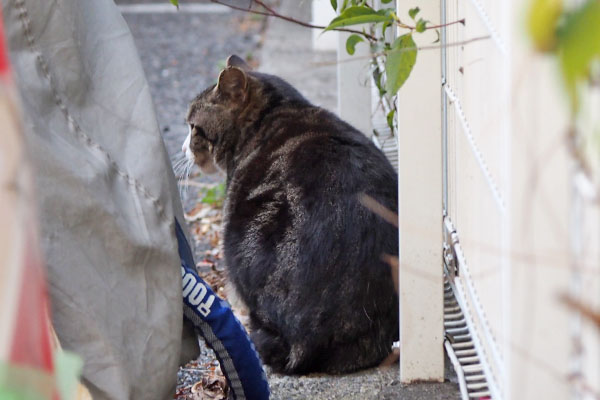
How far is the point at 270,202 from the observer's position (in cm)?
294

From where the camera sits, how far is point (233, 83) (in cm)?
355

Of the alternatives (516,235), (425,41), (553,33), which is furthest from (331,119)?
(553,33)

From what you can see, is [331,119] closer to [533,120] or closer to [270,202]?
[270,202]

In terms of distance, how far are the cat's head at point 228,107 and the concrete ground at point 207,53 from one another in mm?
767

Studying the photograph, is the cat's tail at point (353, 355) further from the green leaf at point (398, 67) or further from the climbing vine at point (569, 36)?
the climbing vine at point (569, 36)

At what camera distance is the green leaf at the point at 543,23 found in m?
0.81

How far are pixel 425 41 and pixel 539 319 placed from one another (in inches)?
47.1

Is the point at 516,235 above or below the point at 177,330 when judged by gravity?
above

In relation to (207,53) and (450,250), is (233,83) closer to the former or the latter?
(450,250)

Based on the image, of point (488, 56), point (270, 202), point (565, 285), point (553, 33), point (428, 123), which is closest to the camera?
point (553, 33)

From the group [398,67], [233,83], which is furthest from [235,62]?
[398,67]

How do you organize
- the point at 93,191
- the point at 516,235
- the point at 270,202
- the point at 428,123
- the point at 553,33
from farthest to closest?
the point at 270,202, the point at 428,123, the point at 93,191, the point at 516,235, the point at 553,33

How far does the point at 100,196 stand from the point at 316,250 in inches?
31.2

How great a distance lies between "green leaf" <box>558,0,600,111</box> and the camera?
804 millimetres
